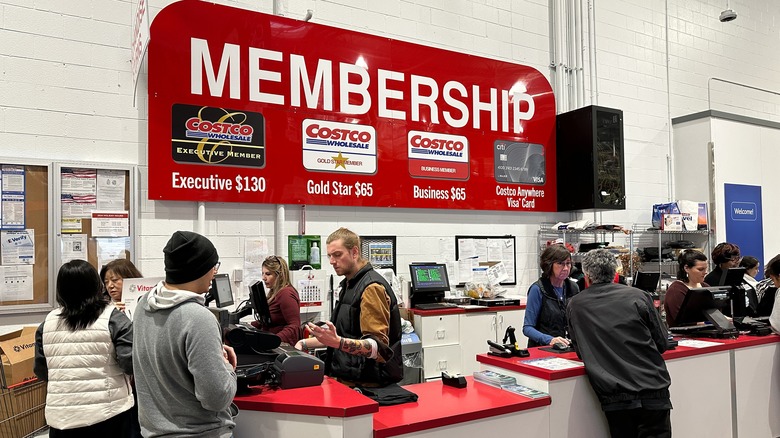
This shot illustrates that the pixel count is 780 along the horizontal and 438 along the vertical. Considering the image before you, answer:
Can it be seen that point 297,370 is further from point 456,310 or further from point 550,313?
point 456,310

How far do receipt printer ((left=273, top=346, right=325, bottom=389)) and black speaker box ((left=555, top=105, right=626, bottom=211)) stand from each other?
4352 mm

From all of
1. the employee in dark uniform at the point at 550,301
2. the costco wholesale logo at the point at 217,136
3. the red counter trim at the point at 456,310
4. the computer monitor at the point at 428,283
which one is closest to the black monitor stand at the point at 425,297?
the computer monitor at the point at 428,283

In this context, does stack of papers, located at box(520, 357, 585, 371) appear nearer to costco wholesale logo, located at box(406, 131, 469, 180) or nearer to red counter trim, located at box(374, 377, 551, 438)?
red counter trim, located at box(374, 377, 551, 438)

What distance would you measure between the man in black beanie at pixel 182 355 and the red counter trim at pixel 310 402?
0.84 ft

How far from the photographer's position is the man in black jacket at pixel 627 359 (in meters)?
2.50

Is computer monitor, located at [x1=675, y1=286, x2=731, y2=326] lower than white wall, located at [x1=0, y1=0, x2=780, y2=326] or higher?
lower

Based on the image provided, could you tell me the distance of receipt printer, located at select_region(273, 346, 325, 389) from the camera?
7.26 feet

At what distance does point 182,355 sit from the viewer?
167 cm

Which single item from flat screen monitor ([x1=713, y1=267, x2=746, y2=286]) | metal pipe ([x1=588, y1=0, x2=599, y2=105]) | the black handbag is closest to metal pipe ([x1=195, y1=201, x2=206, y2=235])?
flat screen monitor ([x1=713, y1=267, x2=746, y2=286])

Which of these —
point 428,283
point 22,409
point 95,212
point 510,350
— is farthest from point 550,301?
point 95,212

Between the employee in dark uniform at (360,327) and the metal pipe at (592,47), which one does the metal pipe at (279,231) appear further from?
the metal pipe at (592,47)

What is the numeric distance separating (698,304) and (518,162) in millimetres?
2773

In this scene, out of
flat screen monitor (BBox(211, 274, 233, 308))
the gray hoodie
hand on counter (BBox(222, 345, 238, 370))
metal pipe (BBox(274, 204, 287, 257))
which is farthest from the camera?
metal pipe (BBox(274, 204, 287, 257))

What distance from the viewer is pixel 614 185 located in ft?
19.7
